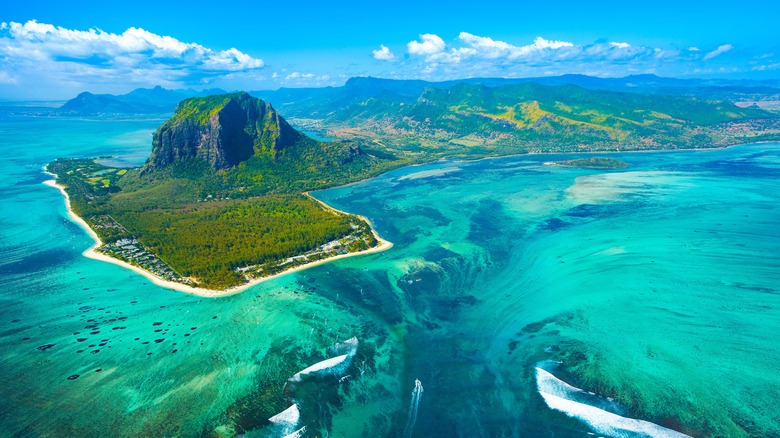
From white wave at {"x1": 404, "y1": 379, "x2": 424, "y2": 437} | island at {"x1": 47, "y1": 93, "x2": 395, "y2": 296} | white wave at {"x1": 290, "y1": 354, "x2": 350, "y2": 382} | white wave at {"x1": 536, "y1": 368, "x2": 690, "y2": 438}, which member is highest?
island at {"x1": 47, "y1": 93, "x2": 395, "y2": 296}

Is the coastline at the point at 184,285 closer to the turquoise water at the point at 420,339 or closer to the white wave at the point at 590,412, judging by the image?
the turquoise water at the point at 420,339

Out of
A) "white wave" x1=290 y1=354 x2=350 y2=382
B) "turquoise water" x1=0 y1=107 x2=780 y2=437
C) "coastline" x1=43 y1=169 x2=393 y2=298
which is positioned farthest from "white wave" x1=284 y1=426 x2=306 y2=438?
"coastline" x1=43 y1=169 x2=393 y2=298

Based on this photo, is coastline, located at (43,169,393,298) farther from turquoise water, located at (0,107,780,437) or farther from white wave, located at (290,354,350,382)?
white wave, located at (290,354,350,382)

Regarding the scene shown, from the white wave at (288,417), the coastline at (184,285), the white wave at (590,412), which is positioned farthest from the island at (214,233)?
the white wave at (590,412)

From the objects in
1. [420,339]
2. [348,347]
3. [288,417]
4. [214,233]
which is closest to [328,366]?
[348,347]

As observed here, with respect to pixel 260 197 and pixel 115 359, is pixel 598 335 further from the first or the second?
pixel 260 197

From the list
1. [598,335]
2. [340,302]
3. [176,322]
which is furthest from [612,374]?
[176,322]
